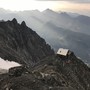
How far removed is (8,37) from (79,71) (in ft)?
381

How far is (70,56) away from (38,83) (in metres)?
39.3

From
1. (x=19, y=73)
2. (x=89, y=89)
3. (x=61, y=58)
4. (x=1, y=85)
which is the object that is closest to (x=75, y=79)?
(x=89, y=89)

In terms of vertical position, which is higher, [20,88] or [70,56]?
[20,88]

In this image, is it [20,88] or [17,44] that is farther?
[17,44]

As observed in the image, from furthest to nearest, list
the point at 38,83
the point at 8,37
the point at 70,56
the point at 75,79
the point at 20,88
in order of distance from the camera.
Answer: the point at 8,37
the point at 70,56
the point at 75,79
the point at 38,83
the point at 20,88

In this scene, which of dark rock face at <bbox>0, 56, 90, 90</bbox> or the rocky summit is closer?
dark rock face at <bbox>0, 56, 90, 90</bbox>

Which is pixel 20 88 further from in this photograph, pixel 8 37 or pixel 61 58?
pixel 8 37

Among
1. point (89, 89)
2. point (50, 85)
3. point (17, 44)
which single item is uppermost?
point (50, 85)

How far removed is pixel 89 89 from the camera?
79125mm

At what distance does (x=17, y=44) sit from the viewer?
199m

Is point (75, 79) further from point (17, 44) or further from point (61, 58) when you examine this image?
point (17, 44)

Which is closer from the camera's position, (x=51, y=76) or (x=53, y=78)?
(x=53, y=78)

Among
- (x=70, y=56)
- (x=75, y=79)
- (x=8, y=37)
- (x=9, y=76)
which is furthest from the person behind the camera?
(x=8, y=37)

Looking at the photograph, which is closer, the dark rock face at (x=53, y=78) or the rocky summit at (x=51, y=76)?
the dark rock face at (x=53, y=78)
